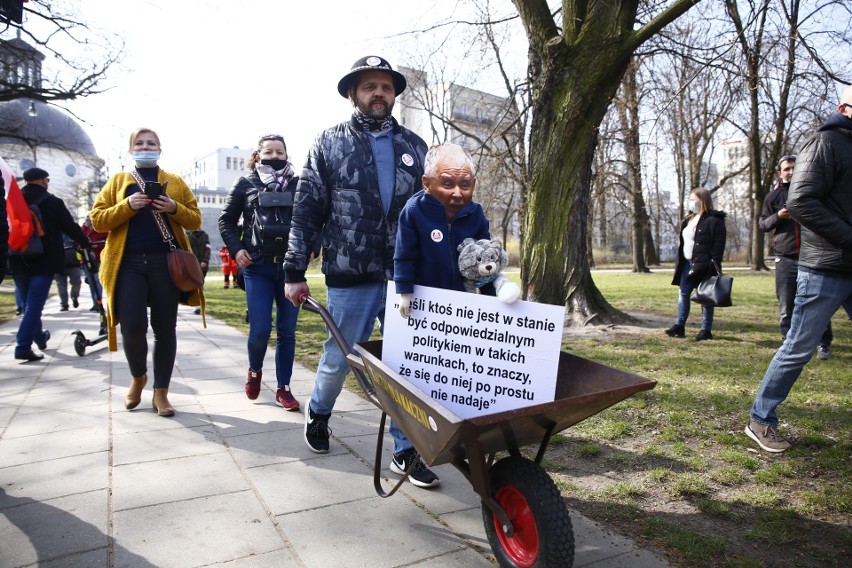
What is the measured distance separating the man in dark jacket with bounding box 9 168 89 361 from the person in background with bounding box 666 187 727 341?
22.7 ft

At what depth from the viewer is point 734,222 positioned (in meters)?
48.3

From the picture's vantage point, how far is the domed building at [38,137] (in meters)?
15.5

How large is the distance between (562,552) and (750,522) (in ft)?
4.19

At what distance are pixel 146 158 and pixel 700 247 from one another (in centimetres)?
592

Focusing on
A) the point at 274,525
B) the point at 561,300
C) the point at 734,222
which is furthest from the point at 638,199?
the point at 734,222

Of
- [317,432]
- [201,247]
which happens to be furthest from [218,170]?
[317,432]

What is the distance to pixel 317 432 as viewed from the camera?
3383mm

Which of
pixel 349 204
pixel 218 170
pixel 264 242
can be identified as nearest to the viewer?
pixel 349 204

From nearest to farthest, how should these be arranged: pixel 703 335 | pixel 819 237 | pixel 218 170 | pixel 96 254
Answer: pixel 819 237 → pixel 703 335 → pixel 96 254 → pixel 218 170

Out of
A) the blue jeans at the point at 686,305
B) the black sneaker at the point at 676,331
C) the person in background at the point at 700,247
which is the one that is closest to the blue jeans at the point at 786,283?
the person in background at the point at 700,247

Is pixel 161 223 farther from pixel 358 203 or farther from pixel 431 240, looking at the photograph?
pixel 431 240

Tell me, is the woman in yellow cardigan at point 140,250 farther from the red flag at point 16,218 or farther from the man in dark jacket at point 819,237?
the man in dark jacket at point 819,237

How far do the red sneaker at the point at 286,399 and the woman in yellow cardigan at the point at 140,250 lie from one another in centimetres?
76

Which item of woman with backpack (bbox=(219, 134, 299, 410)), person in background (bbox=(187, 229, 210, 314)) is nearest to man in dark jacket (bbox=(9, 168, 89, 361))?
person in background (bbox=(187, 229, 210, 314))
